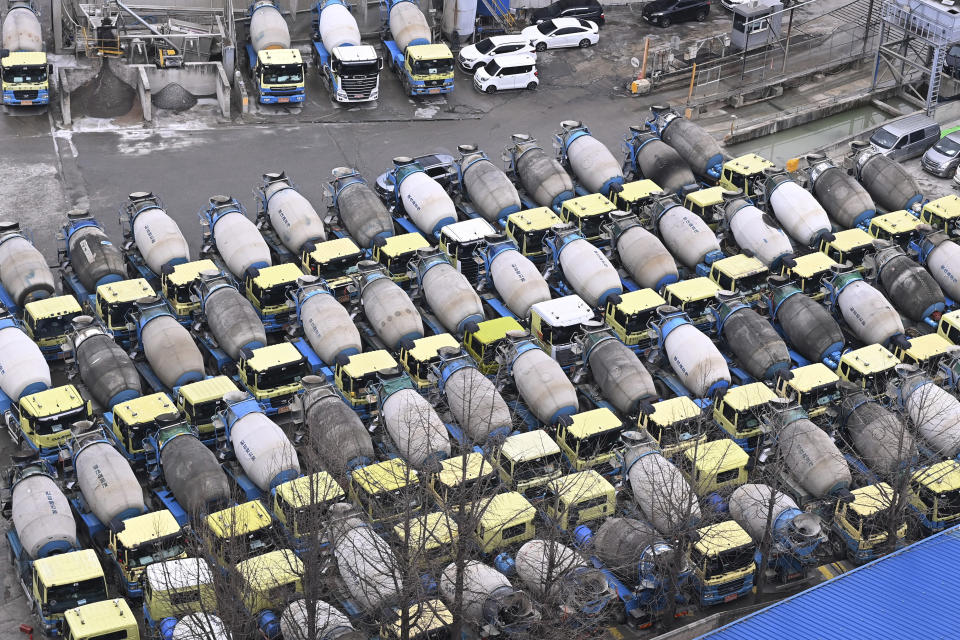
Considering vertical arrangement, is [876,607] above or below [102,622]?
above

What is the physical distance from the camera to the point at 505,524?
4106 cm

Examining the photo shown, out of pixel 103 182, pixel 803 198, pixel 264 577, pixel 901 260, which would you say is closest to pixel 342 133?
pixel 103 182

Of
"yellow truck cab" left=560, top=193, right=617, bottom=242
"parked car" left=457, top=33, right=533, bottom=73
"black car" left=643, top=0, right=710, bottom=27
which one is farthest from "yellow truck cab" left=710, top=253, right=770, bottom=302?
"black car" left=643, top=0, right=710, bottom=27

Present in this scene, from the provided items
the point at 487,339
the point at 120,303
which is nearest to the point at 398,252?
the point at 487,339

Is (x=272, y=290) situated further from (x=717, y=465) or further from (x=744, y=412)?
(x=717, y=465)

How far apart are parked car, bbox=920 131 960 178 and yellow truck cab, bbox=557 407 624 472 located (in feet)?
78.8

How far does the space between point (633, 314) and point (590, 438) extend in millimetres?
6903

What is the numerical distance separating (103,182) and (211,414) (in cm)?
1728

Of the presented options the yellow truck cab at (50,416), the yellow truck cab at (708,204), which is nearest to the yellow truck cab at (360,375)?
the yellow truck cab at (50,416)

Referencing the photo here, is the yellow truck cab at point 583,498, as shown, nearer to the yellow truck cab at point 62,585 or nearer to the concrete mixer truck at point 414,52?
the yellow truck cab at point 62,585

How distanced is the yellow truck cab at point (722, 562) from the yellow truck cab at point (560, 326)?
32.1 feet

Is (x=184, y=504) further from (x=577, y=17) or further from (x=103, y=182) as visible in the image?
(x=577, y=17)

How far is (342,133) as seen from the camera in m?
63.8

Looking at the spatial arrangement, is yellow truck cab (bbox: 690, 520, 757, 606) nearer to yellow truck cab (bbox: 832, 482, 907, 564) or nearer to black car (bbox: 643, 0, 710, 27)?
yellow truck cab (bbox: 832, 482, 907, 564)
